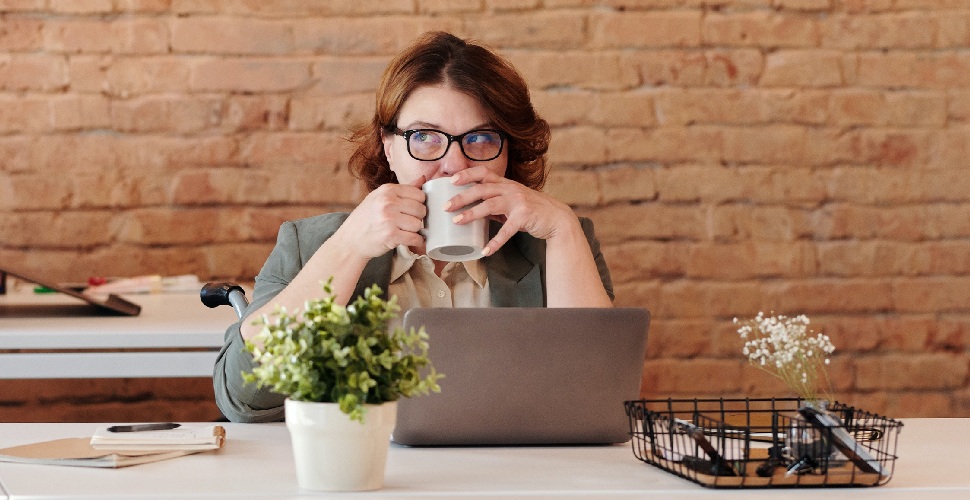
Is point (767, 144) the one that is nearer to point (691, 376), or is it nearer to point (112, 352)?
point (691, 376)

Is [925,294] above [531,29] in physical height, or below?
below

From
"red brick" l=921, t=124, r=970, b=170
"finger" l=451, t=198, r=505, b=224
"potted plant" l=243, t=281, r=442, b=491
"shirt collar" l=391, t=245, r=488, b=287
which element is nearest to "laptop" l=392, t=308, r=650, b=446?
"potted plant" l=243, t=281, r=442, b=491

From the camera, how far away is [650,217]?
275 cm

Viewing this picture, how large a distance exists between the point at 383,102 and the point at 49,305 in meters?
0.92

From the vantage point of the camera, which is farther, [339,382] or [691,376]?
[691,376]

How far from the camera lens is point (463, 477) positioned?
41.9 inches

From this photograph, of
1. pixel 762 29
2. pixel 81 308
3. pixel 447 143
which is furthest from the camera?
pixel 762 29

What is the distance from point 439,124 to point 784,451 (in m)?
0.76

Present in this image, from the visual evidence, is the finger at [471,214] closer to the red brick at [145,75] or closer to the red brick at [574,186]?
the red brick at [574,186]

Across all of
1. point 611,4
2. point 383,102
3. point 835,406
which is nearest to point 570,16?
point 611,4

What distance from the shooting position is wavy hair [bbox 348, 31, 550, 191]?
1.68m

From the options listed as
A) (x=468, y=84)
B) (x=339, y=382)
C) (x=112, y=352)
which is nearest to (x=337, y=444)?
(x=339, y=382)

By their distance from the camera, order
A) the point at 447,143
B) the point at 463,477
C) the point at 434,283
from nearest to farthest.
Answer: the point at 463,477 → the point at 447,143 → the point at 434,283

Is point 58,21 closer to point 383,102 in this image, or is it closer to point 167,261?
point 167,261
